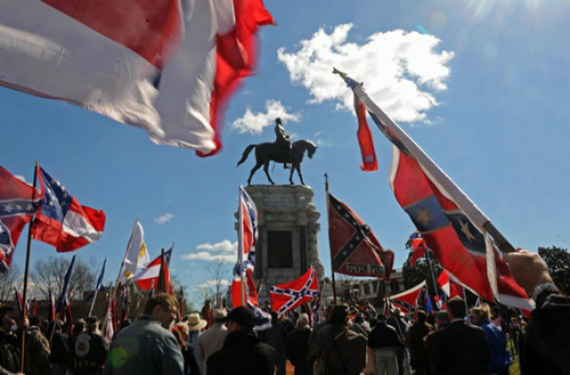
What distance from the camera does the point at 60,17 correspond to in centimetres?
304

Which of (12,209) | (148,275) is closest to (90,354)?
(12,209)

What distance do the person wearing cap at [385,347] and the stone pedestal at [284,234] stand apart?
21.2m

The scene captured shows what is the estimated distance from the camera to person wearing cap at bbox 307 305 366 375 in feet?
19.4

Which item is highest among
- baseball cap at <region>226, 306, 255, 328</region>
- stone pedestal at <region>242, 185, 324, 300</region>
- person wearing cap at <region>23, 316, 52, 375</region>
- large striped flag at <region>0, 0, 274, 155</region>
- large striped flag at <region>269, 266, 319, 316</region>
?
stone pedestal at <region>242, 185, 324, 300</region>

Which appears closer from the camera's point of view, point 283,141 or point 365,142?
point 365,142

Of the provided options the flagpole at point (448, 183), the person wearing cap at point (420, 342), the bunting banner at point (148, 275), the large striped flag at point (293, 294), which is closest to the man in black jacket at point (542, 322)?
the flagpole at point (448, 183)

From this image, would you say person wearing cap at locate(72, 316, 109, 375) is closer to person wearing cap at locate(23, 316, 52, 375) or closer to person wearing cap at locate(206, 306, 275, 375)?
person wearing cap at locate(23, 316, 52, 375)

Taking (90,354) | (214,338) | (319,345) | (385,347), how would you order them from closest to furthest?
(319,345) → (214,338) → (385,347) → (90,354)

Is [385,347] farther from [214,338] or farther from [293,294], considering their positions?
[293,294]

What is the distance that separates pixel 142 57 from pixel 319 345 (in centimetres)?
436

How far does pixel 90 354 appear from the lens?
762 centimetres

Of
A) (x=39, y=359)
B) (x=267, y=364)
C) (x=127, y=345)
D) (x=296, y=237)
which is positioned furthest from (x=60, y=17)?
(x=296, y=237)

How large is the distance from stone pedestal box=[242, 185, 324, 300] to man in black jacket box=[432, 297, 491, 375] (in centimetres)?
2326

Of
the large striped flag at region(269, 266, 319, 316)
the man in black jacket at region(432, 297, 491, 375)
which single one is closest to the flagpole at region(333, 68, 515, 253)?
the man in black jacket at region(432, 297, 491, 375)
